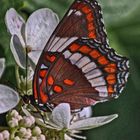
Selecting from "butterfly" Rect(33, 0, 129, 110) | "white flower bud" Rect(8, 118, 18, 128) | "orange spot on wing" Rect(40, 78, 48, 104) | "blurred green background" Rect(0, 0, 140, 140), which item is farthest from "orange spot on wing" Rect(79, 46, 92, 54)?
"blurred green background" Rect(0, 0, 140, 140)

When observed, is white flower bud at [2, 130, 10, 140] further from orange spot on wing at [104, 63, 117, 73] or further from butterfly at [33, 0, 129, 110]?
orange spot on wing at [104, 63, 117, 73]

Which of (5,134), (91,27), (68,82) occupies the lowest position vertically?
(5,134)

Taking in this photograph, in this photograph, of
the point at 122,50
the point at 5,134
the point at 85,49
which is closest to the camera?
the point at 5,134

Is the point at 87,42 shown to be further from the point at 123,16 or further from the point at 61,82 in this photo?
the point at 123,16

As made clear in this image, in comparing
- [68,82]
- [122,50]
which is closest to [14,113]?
[68,82]

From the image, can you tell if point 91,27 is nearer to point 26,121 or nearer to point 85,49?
point 85,49
